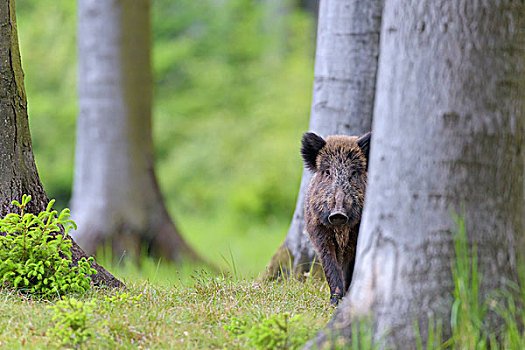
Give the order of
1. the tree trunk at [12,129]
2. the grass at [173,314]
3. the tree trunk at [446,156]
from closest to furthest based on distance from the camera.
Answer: the tree trunk at [446,156] → the grass at [173,314] → the tree trunk at [12,129]

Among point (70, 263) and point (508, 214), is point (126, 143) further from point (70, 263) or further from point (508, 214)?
point (508, 214)

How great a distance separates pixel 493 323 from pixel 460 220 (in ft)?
1.72

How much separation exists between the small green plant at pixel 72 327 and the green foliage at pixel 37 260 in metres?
0.67

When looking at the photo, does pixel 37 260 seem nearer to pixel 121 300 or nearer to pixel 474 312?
pixel 121 300

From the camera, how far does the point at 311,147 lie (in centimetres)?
440

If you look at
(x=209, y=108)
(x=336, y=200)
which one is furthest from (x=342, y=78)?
(x=209, y=108)

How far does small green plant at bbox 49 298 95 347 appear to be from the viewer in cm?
313

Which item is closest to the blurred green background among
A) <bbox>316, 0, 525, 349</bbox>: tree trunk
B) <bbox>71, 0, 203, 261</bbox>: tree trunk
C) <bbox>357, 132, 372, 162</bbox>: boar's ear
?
<bbox>71, 0, 203, 261</bbox>: tree trunk

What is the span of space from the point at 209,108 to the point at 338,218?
12683 mm

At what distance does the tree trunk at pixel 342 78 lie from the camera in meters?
5.32

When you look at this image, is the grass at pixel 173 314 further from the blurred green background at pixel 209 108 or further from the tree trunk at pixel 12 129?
the blurred green background at pixel 209 108

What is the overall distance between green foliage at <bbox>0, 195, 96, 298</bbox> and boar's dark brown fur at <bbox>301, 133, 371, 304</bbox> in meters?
1.55

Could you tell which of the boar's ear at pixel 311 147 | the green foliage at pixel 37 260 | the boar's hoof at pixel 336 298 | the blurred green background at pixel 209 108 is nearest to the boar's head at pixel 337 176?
A: the boar's ear at pixel 311 147

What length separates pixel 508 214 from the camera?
10.1ft
